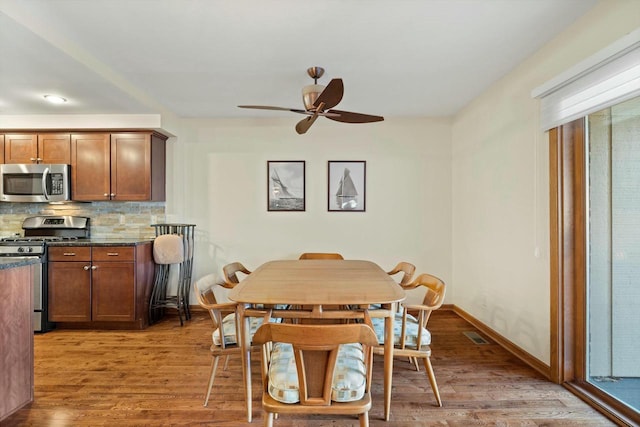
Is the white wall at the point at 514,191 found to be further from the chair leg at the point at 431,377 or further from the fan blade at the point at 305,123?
the fan blade at the point at 305,123

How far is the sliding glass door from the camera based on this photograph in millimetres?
1914

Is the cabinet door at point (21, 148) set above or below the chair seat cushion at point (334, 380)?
above

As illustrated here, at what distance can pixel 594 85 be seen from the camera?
193 cm

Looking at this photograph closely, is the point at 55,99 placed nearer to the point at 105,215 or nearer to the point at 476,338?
the point at 105,215

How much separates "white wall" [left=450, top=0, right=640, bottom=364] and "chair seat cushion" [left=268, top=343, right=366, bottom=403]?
1.78 meters

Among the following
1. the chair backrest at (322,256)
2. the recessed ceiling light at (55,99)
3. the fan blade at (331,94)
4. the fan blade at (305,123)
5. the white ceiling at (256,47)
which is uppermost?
the white ceiling at (256,47)

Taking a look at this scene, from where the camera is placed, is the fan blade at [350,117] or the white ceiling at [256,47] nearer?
the white ceiling at [256,47]

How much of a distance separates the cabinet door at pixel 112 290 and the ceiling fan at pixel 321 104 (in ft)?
7.50

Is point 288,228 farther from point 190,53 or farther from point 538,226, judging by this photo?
point 538,226

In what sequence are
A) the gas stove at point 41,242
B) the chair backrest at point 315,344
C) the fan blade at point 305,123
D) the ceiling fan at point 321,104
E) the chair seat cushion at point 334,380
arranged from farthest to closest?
1. the gas stove at point 41,242
2. the fan blade at point 305,123
3. the ceiling fan at point 321,104
4. the chair seat cushion at point 334,380
5. the chair backrest at point 315,344

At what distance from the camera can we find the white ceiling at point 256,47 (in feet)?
6.30

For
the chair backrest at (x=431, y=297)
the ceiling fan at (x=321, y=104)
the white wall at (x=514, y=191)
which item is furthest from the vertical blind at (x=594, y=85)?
the chair backrest at (x=431, y=297)

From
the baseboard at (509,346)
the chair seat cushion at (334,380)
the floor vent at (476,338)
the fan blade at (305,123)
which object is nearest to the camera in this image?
the chair seat cushion at (334,380)

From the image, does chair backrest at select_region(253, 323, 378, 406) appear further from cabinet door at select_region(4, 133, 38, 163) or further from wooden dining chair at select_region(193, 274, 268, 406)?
cabinet door at select_region(4, 133, 38, 163)
